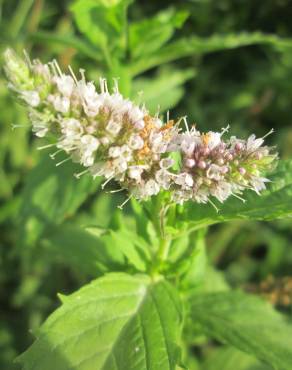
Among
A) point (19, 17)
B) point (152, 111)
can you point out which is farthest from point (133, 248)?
point (19, 17)

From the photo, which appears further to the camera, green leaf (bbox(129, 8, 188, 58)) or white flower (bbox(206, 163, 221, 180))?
green leaf (bbox(129, 8, 188, 58))

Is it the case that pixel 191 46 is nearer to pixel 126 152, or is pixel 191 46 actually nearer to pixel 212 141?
pixel 212 141

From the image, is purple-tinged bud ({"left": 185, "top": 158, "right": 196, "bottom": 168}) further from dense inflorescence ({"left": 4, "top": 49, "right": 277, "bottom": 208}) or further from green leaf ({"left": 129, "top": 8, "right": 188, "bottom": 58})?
green leaf ({"left": 129, "top": 8, "right": 188, "bottom": 58})

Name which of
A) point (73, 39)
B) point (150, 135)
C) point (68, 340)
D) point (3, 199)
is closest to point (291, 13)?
point (73, 39)

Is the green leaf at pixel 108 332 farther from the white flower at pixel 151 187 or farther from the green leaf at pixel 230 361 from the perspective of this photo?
the green leaf at pixel 230 361

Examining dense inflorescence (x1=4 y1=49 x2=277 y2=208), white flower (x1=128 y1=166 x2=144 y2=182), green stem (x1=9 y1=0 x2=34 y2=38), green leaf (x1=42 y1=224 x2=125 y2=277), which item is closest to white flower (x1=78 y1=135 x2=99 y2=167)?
dense inflorescence (x1=4 y1=49 x2=277 y2=208)
